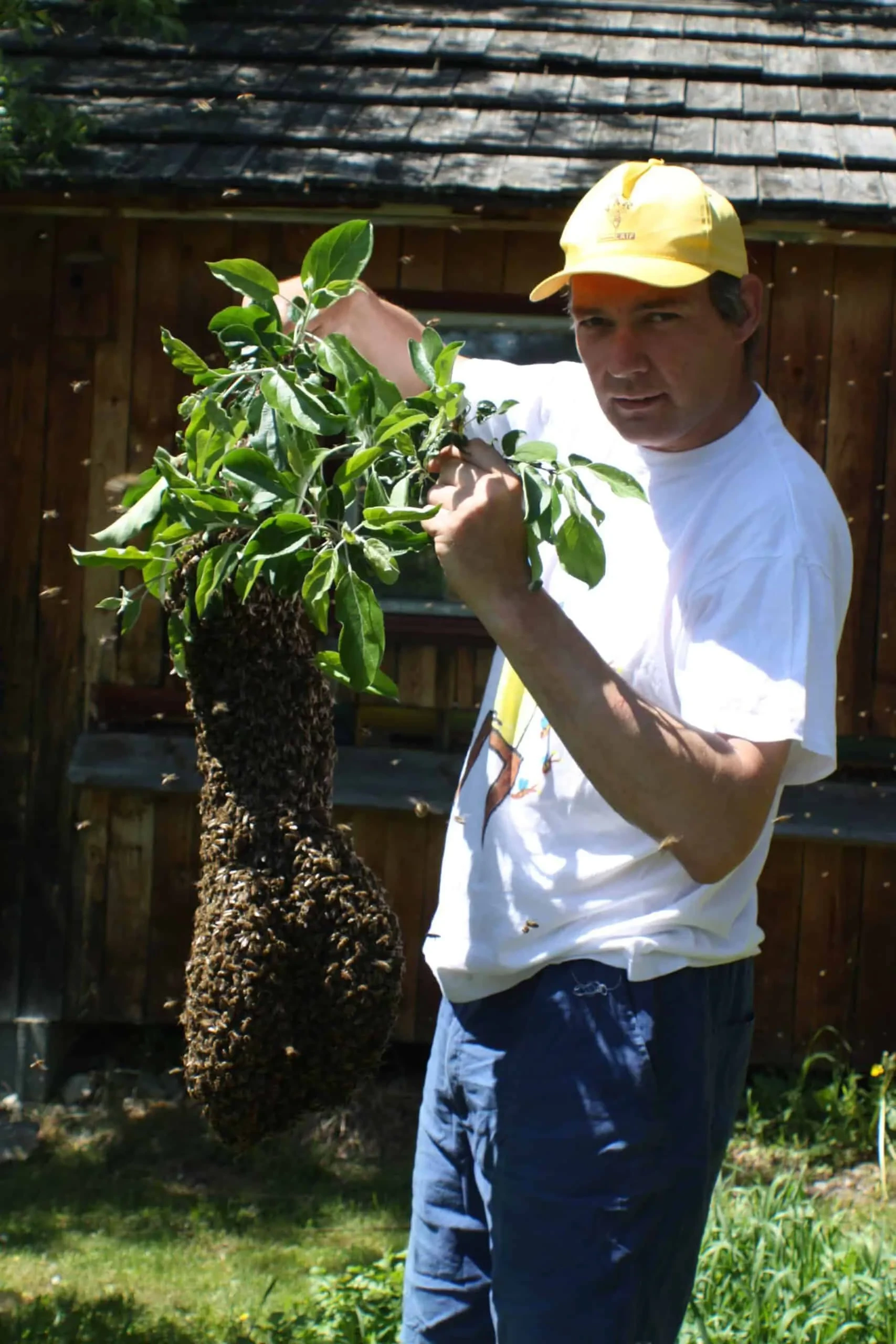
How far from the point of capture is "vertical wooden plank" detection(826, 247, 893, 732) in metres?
5.98

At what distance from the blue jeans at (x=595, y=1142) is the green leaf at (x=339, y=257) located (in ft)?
3.85

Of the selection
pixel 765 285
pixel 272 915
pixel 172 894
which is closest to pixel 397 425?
pixel 272 915

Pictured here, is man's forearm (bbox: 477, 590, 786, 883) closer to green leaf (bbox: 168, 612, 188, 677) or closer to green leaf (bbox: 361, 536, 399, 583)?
green leaf (bbox: 361, 536, 399, 583)

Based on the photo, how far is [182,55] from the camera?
21.7 feet

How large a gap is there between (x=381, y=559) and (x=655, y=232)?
718mm

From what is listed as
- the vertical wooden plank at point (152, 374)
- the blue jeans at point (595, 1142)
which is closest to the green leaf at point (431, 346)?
the blue jeans at point (595, 1142)

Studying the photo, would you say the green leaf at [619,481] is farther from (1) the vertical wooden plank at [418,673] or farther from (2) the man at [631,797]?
(1) the vertical wooden plank at [418,673]

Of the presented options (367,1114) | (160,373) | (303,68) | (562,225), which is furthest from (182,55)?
(367,1114)

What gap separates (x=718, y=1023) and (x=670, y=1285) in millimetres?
426

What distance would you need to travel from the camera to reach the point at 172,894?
632 centimetres

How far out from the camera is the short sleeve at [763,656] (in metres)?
2.21

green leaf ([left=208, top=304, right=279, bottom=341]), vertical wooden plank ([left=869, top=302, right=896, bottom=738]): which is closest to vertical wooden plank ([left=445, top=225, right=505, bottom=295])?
vertical wooden plank ([left=869, top=302, right=896, bottom=738])

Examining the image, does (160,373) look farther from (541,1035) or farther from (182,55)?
(541,1035)

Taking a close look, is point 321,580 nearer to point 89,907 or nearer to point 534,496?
point 534,496
